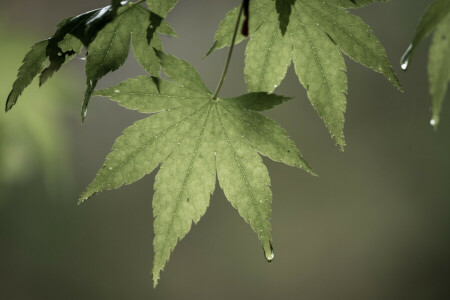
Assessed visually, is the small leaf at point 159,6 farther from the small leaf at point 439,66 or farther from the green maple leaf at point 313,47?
the small leaf at point 439,66

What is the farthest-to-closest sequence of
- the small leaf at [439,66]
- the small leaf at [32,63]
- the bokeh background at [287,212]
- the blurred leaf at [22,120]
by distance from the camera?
the bokeh background at [287,212] < the blurred leaf at [22,120] < the small leaf at [32,63] < the small leaf at [439,66]

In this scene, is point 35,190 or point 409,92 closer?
point 409,92

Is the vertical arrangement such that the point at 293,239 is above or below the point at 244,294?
above

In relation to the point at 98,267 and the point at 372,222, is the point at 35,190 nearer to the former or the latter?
the point at 98,267

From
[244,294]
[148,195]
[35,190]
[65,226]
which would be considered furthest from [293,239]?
[35,190]

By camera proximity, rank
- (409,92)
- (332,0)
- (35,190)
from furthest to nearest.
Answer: (35,190) < (409,92) < (332,0)

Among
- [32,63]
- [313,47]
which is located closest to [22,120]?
[32,63]

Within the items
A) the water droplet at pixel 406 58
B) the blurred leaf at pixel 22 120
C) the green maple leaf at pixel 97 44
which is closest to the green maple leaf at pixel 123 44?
the green maple leaf at pixel 97 44
